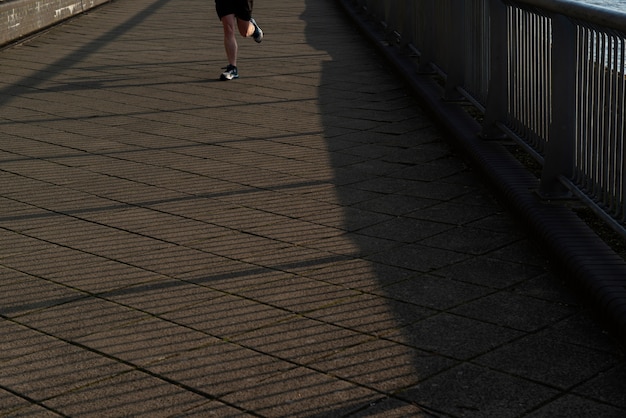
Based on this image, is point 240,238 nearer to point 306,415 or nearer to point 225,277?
point 225,277

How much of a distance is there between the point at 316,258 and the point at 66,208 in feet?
5.99

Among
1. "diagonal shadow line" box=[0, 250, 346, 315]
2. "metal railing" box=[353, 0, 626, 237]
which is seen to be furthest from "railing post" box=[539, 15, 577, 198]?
"diagonal shadow line" box=[0, 250, 346, 315]

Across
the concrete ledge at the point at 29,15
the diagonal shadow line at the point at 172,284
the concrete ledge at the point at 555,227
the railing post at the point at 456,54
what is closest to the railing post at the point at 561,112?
the concrete ledge at the point at 555,227

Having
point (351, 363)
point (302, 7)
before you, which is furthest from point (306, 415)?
point (302, 7)

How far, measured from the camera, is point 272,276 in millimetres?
5219

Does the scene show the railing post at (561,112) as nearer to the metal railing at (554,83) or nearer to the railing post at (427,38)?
the metal railing at (554,83)

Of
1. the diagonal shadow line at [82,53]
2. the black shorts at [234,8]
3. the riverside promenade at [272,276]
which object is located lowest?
the riverside promenade at [272,276]

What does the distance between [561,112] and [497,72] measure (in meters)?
1.66

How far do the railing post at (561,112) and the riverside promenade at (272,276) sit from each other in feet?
1.04

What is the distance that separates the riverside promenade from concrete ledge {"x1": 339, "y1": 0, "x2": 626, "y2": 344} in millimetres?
90

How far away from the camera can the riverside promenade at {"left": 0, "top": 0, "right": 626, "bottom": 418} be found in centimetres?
391

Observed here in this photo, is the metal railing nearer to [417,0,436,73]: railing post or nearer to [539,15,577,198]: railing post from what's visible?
[539,15,577,198]: railing post

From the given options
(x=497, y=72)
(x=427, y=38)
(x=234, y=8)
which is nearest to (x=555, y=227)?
(x=497, y=72)

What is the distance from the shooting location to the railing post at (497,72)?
721cm
